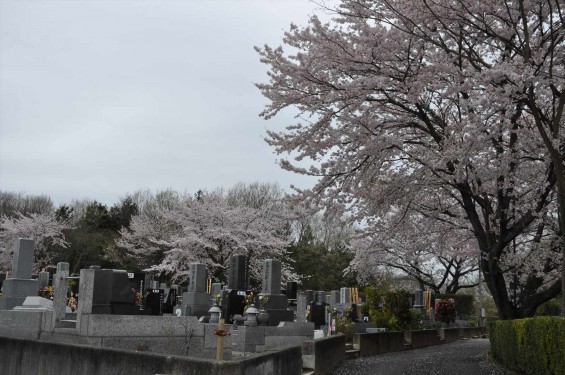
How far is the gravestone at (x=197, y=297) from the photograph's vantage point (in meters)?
18.8

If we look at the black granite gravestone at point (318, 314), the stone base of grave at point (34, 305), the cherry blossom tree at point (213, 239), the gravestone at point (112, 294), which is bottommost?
the black granite gravestone at point (318, 314)

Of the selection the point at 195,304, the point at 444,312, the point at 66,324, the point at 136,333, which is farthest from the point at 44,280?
the point at 444,312

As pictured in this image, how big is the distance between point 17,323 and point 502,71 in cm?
1061

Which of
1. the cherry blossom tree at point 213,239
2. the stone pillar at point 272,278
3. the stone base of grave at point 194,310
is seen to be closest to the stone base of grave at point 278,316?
the stone pillar at point 272,278

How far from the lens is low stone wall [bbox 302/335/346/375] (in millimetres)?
10797

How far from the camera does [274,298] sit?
53.0 feet

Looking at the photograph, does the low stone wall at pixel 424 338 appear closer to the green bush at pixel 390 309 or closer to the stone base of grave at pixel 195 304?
the green bush at pixel 390 309

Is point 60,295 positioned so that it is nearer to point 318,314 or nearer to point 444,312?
point 318,314


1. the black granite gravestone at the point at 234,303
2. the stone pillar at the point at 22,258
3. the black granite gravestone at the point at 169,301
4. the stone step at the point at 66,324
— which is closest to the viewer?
the stone step at the point at 66,324

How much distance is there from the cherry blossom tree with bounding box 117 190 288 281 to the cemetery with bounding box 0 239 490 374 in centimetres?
1715

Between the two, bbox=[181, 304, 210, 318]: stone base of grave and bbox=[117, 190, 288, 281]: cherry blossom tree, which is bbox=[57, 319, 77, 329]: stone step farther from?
bbox=[117, 190, 288, 281]: cherry blossom tree

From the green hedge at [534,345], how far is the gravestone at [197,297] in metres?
10.0

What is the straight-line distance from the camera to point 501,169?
1201 cm

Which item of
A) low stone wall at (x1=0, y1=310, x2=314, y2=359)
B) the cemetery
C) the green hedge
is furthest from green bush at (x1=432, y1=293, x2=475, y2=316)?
Answer: low stone wall at (x1=0, y1=310, x2=314, y2=359)
